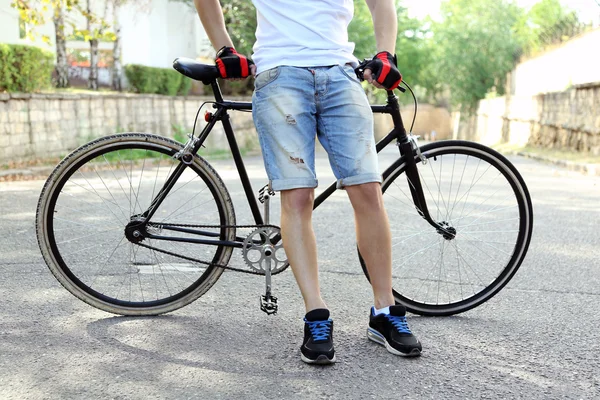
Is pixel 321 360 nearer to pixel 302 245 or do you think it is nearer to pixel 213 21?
pixel 302 245

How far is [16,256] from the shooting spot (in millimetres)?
4801

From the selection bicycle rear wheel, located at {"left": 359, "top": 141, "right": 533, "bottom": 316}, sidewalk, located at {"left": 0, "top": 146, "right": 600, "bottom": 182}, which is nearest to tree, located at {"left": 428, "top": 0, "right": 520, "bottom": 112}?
sidewalk, located at {"left": 0, "top": 146, "right": 600, "bottom": 182}

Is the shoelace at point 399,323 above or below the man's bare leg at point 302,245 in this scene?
below

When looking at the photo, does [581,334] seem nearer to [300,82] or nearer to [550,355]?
[550,355]

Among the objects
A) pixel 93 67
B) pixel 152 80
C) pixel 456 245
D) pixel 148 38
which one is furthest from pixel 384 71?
pixel 148 38

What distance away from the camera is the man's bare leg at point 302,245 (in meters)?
2.97

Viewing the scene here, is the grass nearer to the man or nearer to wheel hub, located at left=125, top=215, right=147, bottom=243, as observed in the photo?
the man

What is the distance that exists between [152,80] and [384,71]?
18587mm

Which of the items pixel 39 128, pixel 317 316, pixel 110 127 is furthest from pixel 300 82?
pixel 110 127

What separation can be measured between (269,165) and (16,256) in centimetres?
251

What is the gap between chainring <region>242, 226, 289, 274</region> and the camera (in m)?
3.23

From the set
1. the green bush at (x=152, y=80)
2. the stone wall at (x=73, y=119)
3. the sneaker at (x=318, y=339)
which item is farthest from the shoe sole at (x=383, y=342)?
the green bush at (x=152, y=80)

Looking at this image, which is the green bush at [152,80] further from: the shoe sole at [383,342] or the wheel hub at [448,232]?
the shoe sole at [383,342]

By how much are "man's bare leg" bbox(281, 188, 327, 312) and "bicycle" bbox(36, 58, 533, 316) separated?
232 millimetres
